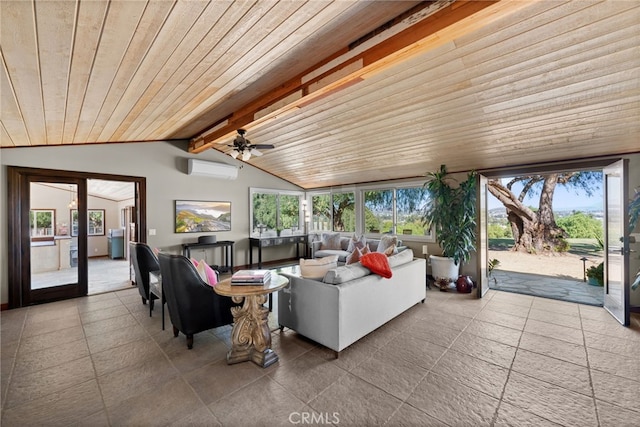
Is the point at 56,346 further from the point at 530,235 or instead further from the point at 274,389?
the point at 530,235

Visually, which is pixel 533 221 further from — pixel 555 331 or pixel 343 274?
pixel 343 274

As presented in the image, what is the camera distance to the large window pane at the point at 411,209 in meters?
5.94

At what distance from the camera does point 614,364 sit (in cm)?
236

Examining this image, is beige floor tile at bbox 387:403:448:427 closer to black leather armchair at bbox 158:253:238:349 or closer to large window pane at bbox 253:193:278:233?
black leather armchair at bbox 158:253:238:349

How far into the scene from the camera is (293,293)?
2.93 metres

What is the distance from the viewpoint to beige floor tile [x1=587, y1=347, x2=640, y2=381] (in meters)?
2.22

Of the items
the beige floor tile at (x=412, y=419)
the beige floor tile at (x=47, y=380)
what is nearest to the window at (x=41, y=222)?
the beige floor tile at (x=47, y=380)

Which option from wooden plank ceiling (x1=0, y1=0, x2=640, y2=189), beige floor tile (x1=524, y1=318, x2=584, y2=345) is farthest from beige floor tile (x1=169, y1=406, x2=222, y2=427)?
beige floor tile (x1=524, y1=318, x2=584, y2=345)

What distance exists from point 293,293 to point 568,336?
313 cm

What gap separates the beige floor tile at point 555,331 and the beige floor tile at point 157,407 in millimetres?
3622

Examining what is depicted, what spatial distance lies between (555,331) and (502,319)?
52 cm

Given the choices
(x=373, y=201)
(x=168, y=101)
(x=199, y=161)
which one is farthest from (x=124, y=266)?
(x=373, y=201)

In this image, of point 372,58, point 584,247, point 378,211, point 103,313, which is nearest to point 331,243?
point 378,211

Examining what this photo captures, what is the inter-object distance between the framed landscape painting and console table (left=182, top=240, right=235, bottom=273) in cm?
38
